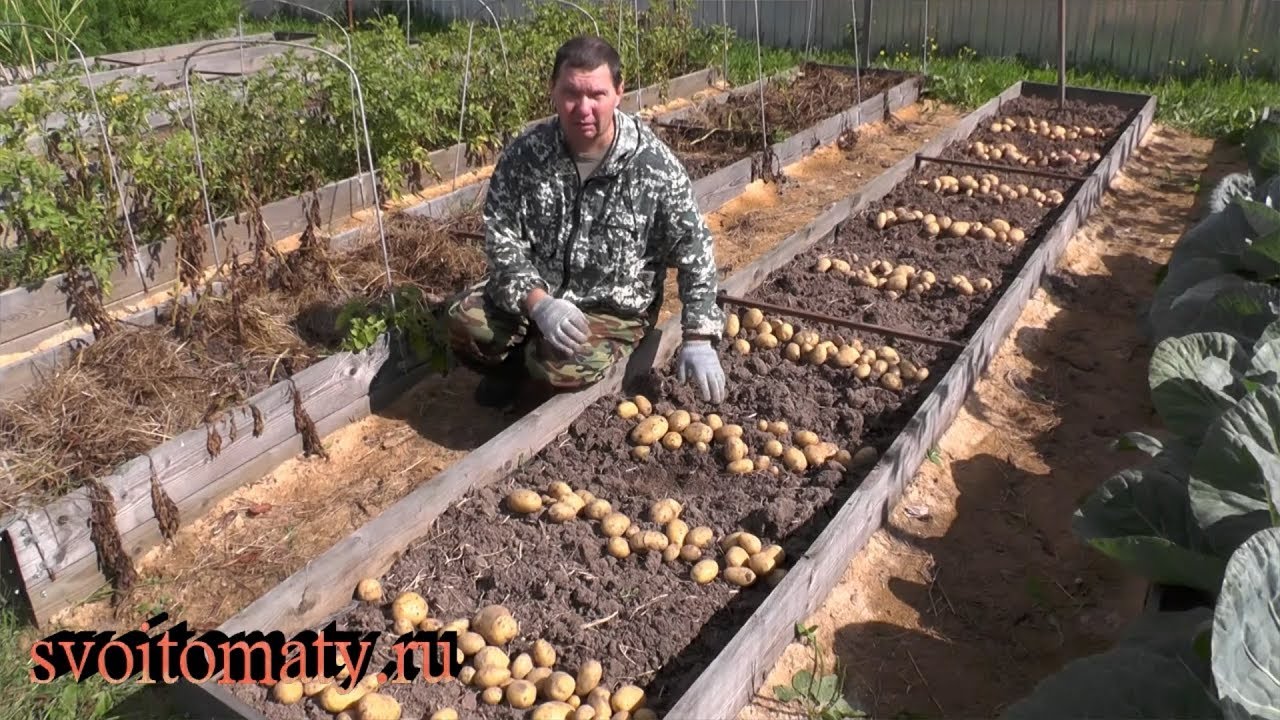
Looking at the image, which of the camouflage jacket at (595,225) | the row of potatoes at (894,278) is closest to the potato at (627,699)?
the camouflage jacket at (595,225)

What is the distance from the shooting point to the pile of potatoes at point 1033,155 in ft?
22.1

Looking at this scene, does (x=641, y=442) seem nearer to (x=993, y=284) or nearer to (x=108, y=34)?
Result: (x=993, y=284)

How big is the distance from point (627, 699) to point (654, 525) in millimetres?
772

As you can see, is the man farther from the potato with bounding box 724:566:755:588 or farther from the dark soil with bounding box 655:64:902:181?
the dark soil with bounding box 655:64:902:181

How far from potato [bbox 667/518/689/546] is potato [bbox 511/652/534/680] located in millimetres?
655

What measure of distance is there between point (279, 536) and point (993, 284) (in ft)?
11.8

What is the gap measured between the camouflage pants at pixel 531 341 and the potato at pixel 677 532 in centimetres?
80

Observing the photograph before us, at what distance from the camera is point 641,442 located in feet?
11.4

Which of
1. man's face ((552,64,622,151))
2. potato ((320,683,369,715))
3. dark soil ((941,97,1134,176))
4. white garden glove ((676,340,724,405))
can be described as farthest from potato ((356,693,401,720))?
dark soil ((941,97,1134,176))

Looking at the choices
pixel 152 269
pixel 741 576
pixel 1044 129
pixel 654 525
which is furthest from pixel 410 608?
pixel 1044 129

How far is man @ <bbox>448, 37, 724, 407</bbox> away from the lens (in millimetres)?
3438

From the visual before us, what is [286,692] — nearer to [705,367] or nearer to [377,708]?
[377,708]

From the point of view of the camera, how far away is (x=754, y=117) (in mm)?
7742

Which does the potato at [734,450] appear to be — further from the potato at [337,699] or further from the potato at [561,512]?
the potato at [337,699]
